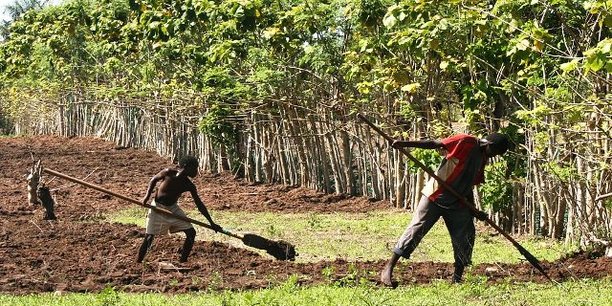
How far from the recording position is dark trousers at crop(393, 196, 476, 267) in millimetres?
10133

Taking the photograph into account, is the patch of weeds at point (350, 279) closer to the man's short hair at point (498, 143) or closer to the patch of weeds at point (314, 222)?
the man's short hair at point (498, 143)

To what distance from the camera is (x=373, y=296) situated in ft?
29.4

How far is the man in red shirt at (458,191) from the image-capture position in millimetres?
10062

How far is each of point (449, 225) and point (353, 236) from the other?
238 inches

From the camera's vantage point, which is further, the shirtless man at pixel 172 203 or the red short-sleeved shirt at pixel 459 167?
the shirtless man at pixel 172 203

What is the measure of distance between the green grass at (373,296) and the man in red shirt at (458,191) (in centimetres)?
42

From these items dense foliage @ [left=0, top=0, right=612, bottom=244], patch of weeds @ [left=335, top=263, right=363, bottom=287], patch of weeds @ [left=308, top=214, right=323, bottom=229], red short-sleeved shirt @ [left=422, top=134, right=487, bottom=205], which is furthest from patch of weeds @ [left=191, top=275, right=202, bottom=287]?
patch of weeds @ [left=308, top=214, right=323, bottom=229]

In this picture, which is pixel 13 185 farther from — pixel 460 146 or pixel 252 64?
pixel 460 146

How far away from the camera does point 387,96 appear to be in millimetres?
18719

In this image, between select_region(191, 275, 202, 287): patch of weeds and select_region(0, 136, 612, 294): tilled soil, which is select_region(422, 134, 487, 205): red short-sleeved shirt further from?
select_region(191, 275, 202, 287): patch of weeds

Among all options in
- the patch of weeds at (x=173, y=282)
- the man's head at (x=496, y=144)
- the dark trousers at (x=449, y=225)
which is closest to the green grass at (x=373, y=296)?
the dark trousers at (x=449, y=225)

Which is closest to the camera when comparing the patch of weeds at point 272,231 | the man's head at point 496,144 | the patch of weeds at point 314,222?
the man's head at point 496,144

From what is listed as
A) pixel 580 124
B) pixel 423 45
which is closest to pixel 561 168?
pixel 580 124

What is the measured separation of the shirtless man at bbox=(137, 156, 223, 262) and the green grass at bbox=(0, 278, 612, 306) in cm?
239
